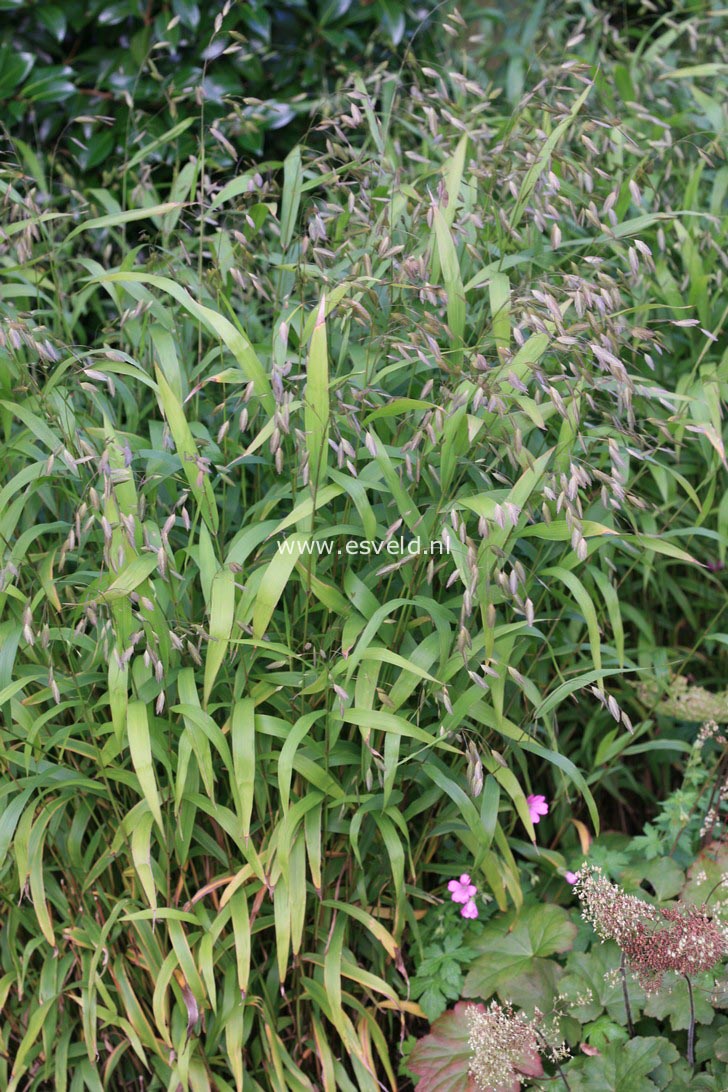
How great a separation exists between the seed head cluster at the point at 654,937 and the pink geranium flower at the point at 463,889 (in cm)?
27

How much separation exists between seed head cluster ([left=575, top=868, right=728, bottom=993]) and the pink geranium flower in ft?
0.89

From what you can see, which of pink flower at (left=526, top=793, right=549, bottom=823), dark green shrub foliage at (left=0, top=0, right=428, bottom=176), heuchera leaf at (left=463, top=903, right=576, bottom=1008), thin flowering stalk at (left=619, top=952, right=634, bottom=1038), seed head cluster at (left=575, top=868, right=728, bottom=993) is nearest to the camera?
seed head cluster at (left=575, top=868, right=728, bottom=993)

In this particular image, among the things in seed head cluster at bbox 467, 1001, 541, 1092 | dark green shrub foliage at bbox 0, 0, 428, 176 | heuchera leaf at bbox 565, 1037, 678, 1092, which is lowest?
heuchera leaf at bbox 565, 1037, 678, 1092

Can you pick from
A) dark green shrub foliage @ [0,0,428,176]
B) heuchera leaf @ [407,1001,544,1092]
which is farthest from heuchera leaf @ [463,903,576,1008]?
dark green shrub foliage @ [0,0,428,176]

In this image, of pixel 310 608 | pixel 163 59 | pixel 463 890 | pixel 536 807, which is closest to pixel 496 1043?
pixel 463 890

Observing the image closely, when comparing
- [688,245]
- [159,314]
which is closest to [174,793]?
[159,314]

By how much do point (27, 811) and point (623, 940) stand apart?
101 centimetres

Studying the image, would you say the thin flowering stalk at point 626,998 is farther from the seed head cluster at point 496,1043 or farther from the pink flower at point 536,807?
the pink flower at point 536,807

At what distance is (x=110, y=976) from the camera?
198 cm

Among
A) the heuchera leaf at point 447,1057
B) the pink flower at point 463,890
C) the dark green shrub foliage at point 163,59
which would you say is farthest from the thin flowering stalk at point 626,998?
the dark green shrub foliage at point 163,59

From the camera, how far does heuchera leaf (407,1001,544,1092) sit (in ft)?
5.96

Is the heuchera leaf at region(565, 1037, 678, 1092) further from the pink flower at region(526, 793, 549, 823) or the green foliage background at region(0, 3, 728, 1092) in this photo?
the pink flower at region(526, 793, 549, 823)

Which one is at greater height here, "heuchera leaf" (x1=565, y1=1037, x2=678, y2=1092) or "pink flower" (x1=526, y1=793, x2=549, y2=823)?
"pink flower" (x1=526, y1=793, x2=549, y2=823)

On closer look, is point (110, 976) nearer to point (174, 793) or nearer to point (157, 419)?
point (174, 793)
